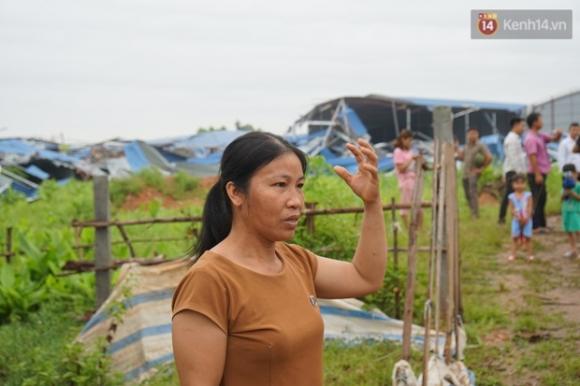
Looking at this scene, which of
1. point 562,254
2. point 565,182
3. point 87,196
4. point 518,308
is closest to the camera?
point 518,308

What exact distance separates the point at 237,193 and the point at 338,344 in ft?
11.9

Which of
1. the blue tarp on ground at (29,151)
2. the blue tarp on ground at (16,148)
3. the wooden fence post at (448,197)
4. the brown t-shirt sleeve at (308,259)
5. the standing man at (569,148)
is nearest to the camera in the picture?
the brown t-shirt sleeve at (308,259)

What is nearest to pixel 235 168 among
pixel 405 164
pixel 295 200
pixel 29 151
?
pixel 295 200

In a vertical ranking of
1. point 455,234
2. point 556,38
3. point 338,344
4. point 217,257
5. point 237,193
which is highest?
point 556,38

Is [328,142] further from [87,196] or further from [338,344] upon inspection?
[338,344]

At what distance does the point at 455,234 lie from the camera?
4.86m

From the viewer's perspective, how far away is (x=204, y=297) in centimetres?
182

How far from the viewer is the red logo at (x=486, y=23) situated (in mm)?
5133

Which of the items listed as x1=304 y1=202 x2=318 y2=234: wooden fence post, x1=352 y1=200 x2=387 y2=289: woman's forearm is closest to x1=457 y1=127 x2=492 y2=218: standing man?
x1=304 y1=202 x2=318 y2=234: wooden fence post

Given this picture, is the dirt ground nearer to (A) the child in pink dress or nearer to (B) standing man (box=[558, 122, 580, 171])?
(B) standing man (box=[558, 122, 580, 171])

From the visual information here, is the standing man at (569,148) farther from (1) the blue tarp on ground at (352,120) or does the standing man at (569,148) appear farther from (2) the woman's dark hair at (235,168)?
(1) the blue tarp on ground at (352,120)

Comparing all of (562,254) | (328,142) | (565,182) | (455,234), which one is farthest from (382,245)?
(328,142)

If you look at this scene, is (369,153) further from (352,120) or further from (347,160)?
(352,120)

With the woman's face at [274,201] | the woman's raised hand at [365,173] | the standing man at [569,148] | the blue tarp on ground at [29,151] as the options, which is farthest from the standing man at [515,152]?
the blue tarp on ground at [29,151]
